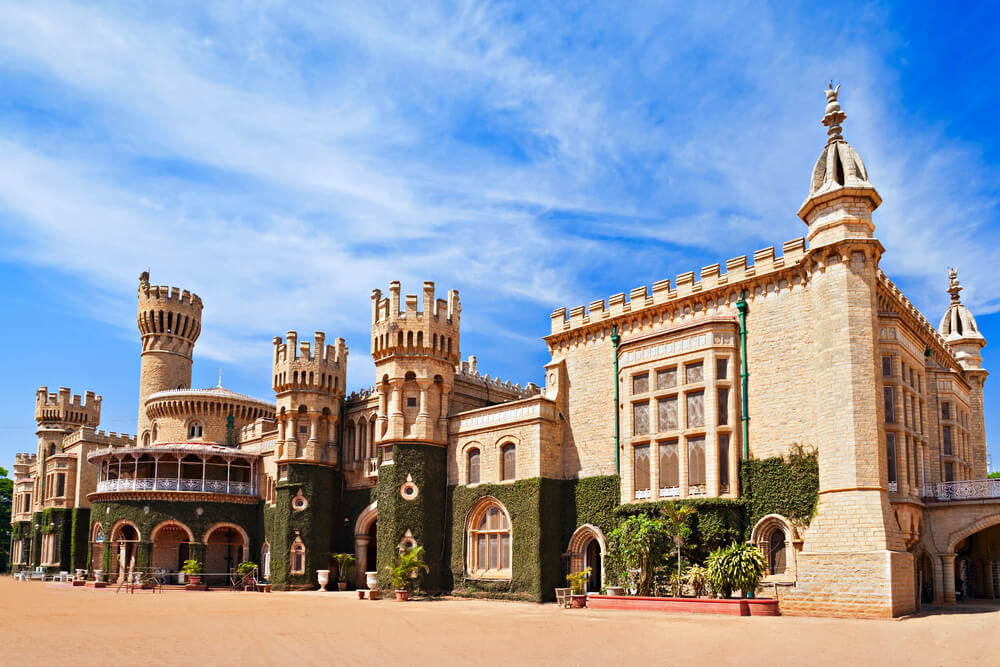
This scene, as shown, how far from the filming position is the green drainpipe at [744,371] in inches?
1079

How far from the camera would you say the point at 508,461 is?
34.1 metres

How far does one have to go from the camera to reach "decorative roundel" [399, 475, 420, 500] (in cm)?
3544

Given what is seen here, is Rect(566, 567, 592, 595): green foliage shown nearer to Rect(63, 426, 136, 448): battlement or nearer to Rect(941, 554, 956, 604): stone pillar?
Rect(941, 554, 956, 604): stone pillar

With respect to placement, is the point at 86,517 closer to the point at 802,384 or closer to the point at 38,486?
the point at 38,486

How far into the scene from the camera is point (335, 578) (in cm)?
4234

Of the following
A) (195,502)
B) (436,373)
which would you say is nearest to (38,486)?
(195,502)

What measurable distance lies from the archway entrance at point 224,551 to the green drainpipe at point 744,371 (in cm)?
3177

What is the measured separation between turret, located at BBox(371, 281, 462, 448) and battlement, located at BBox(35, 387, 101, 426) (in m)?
43.4

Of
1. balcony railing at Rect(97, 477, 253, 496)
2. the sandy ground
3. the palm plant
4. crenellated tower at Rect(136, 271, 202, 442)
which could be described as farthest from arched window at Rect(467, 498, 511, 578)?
crenellated tower at Rect(136, 271, 202, 442)

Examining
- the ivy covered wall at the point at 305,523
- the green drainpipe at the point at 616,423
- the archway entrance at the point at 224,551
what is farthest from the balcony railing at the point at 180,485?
the green drainpipe at the point at 616,423

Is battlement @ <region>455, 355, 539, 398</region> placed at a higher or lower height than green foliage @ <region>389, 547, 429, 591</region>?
higher

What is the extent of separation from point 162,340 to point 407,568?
3480 centimetres

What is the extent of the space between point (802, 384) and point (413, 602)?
54.3ft

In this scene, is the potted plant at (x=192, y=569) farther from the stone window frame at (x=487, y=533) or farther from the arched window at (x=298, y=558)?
the stone window frame at (x=487, y=533)
